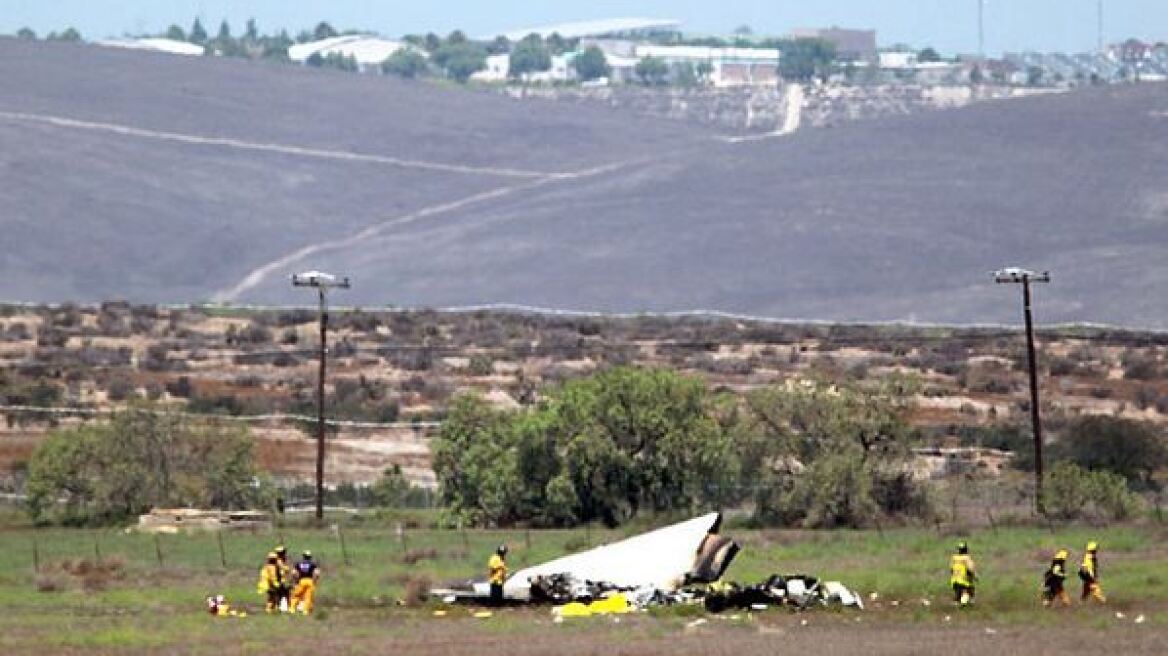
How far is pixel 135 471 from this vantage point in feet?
209

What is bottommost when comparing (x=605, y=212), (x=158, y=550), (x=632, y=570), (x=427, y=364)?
(x=427, y=364)

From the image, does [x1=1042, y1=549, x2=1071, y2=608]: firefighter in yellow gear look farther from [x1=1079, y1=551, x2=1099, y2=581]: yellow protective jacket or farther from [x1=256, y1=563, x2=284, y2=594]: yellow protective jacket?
[x1=256, y1=563, x2=284, y2=594]: yellow protective jacket

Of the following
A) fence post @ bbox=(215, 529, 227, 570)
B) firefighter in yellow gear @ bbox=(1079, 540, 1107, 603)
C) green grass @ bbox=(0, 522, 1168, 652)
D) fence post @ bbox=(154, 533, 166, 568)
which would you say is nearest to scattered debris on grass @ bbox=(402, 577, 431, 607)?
green grass @ bbox=(0, 522, 1168, 652)

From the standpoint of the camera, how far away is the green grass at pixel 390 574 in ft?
133

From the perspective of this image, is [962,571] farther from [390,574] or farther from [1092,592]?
[390,574]

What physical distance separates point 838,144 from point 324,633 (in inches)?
5145

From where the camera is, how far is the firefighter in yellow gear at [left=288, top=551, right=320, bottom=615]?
139 ft

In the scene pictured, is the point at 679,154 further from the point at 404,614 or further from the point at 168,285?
the point at 404,614

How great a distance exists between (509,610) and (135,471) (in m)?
22.0

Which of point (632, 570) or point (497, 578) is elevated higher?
point (497, 578)

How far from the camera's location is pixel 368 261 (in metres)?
150

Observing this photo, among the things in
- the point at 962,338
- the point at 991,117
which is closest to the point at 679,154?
the point at 991,117

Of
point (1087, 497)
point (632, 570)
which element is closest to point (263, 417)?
point (1087, 497)

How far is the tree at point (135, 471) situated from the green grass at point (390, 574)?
3.05 meters
